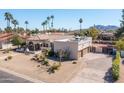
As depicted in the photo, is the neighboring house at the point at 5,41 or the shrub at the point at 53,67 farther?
the neighboring house at the point at 5,41

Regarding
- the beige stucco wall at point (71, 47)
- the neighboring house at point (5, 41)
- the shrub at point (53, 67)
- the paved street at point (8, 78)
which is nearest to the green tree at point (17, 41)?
the neighboring house at point (5, 41)

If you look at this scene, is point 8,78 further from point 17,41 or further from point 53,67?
point 17,41

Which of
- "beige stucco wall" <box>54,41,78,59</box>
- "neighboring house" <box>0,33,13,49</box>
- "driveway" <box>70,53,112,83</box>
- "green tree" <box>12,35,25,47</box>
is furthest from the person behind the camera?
"neighboring house" <box>0,33,13,49</box>

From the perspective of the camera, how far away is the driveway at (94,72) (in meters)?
15.2

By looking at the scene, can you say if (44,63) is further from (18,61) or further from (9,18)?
(9,18)

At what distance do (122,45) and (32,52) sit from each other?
383 inches

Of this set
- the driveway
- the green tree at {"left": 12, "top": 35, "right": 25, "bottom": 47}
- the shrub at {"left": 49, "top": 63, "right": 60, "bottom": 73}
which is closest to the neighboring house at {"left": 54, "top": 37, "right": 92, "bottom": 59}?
the driveway

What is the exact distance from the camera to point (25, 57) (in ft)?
72.8

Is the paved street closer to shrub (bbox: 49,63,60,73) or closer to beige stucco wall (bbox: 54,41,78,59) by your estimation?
shrub (bbox: 49,63,60,73)

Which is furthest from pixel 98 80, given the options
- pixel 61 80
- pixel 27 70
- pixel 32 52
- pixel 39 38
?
pixel 39 38

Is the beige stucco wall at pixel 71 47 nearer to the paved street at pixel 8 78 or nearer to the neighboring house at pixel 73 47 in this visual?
the neighboring house at pixel 73 47

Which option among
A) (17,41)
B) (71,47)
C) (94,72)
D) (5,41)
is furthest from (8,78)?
(5,41)

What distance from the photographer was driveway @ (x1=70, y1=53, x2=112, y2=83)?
15156mm

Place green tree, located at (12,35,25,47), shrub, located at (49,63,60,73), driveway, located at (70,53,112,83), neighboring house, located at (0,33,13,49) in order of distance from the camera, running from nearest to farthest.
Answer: driveway, located at (70,53,112,83), shrub, located at (49,63,60,73), green tree, located at (12,35,25,47), neighboring house, located at (0,33,13,49)
